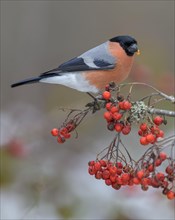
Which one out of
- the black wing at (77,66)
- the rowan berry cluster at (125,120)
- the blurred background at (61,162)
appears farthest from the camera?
the black wing at (77,66)

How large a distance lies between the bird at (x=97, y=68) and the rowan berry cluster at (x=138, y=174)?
31.2 inches

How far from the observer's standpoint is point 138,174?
5.08ft

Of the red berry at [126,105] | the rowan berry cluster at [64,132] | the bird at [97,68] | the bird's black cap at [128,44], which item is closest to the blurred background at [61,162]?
the bird at [97,68]

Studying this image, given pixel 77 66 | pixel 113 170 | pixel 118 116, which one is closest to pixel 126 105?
pixel 118 116

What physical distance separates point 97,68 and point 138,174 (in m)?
1.05

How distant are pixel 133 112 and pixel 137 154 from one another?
1278mm

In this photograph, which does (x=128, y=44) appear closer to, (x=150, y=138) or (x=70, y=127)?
(x=70, y=127)

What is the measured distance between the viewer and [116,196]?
7.66ft

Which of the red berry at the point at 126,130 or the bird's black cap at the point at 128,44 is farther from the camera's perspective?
the bird's black cap at the point at 128,44

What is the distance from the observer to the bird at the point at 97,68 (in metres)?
2.48

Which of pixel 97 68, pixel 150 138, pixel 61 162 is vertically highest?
pixel 97 68

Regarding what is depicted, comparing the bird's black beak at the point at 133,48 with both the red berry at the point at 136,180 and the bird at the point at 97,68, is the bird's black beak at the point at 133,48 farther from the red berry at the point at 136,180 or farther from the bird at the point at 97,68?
the red berry at the point at 136,180

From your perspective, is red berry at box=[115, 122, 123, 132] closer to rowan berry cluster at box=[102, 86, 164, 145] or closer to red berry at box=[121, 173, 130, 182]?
rowan berry cluster at box=[102, 86, 164, 145]

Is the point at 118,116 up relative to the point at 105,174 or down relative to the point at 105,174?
up
